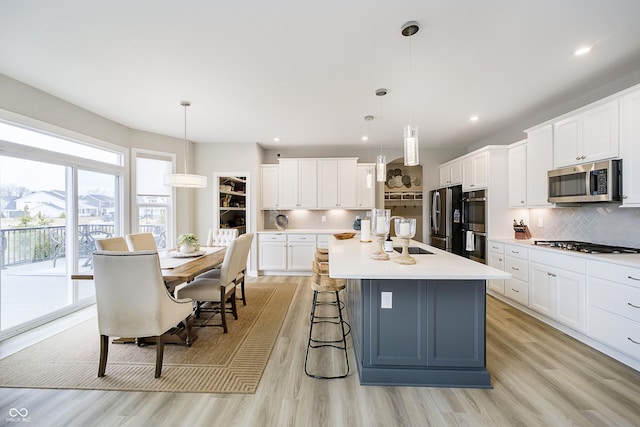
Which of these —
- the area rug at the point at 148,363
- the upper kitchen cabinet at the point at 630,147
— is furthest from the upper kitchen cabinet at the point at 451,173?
the area rug at the point at 148,363

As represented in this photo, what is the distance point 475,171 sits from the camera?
13.5 ft

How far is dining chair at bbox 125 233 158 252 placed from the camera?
301 cm

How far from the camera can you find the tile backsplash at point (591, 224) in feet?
8.49

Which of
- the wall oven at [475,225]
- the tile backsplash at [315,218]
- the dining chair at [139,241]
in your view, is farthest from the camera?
the tile backsplash at [315,218]

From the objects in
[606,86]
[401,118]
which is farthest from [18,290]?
[606,86]

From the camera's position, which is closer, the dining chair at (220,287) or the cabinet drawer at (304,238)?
the dining chair at (220,287)

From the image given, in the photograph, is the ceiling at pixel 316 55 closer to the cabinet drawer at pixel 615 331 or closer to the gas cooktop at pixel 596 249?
the gas cooktop at pixel 596 249

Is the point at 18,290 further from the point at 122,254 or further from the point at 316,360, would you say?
the point at 316,360

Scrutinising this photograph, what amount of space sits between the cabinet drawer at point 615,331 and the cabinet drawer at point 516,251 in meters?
0.86

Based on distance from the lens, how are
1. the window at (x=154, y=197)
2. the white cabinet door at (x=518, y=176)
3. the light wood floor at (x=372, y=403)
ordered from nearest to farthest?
1. the light wood floor at (x=372, y=403)
2. the white cabinet door at (x=518, y=176)
3. the window at (x=154, y=197)

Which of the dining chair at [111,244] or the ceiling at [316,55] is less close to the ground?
the ceiling at [316,55]

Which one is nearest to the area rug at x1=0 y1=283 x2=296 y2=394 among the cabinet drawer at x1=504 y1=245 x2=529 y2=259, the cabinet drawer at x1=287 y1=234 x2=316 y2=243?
the cabinet drawer at x1=287 y1=234 x2=316 y2=243

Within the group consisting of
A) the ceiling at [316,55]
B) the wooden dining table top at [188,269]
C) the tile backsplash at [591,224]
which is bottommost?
the wooden dining table top at [188,269]

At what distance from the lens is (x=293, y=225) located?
568 centimetres
